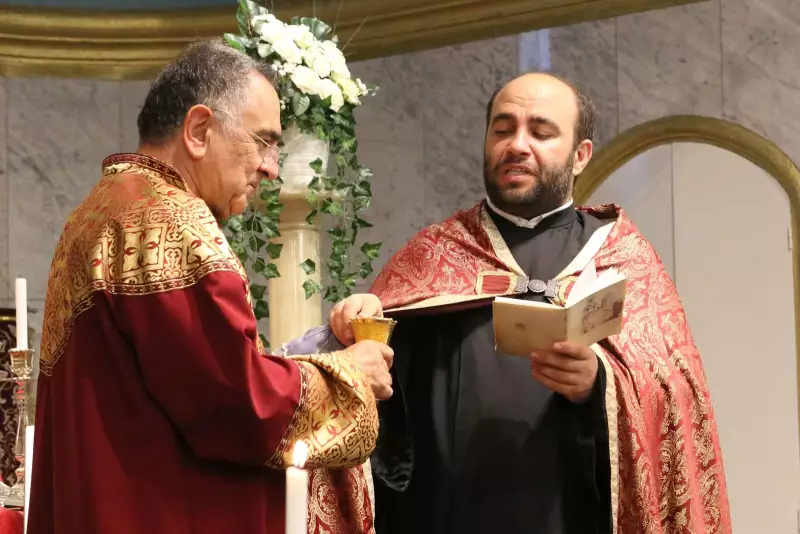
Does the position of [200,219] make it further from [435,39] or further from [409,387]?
[435,39]

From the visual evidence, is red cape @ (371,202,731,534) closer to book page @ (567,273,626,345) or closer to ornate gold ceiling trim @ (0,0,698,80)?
book page @ (567,273,626,345)

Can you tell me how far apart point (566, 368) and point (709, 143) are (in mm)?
3426

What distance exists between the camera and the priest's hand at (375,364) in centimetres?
288

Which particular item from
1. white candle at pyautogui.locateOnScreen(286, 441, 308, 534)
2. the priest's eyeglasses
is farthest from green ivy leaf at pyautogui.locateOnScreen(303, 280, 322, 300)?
white candle at pyautogui.locateOnScreen(286, 441, 308, 534)

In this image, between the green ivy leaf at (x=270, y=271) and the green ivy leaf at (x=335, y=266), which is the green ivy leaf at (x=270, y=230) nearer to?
the green ivy leaf at (x=270, y=271)

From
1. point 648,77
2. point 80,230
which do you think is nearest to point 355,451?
point 80,230

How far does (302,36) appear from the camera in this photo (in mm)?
4488

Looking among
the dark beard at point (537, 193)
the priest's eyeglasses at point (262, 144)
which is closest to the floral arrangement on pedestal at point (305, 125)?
the dark beard at point (537, 193)

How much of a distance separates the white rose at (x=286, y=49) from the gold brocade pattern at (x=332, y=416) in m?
1.86

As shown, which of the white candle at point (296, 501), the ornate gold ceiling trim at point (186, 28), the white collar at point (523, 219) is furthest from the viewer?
the ornate gold ceiling trim at point (186, 28)

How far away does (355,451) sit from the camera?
275 cm

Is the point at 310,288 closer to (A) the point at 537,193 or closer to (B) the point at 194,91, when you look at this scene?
(A) the point at 537,193

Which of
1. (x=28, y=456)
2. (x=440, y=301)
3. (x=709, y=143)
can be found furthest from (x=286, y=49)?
(x=709, y=143)

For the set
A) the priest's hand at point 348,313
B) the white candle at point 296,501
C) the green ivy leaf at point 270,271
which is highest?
the green ivy leaf at point 270,271
